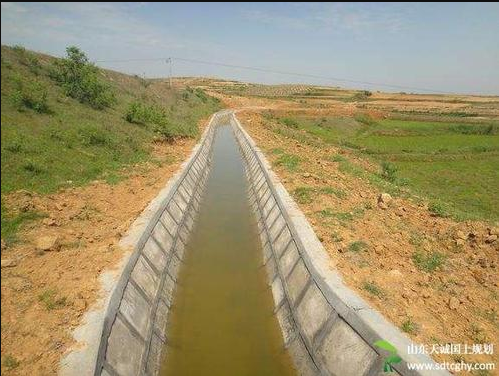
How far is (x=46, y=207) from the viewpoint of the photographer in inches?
400

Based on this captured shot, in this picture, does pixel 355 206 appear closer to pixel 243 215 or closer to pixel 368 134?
pixel 243 215

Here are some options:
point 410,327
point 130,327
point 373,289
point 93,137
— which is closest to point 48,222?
point 130,327

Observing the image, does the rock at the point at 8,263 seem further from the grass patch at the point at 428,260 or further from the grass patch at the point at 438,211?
the grass patch at the point at 438,211

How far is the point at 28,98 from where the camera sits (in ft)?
53.1

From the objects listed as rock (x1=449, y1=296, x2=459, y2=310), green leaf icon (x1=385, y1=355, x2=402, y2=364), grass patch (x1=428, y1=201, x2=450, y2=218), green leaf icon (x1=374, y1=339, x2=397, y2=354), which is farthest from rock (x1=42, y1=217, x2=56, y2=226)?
grass patch (x1=428, y1=201, x2=450, y2=218)

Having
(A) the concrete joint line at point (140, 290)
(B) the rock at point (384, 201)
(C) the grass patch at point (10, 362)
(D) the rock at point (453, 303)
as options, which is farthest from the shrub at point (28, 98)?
(D) the rock at point (453, 303)

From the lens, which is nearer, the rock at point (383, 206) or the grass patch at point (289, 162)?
the rock at point (383, 206)

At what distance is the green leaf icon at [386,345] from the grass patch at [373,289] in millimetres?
1589

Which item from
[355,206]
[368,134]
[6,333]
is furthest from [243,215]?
[368,134]

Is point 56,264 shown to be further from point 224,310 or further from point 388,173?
point 388,173

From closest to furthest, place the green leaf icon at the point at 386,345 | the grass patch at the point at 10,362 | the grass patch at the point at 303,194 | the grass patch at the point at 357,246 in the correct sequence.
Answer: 1. the grass patch at the point at 10,362
2. the green leaf icon at the point at 386,345
3. the grass patch at the point at 357,246
4. the grass patch at the point at 303,194

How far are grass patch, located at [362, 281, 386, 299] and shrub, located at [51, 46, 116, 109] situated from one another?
20504 millimetres

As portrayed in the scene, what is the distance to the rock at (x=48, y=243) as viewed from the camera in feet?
26.1

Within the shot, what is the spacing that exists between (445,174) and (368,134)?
16.5m
